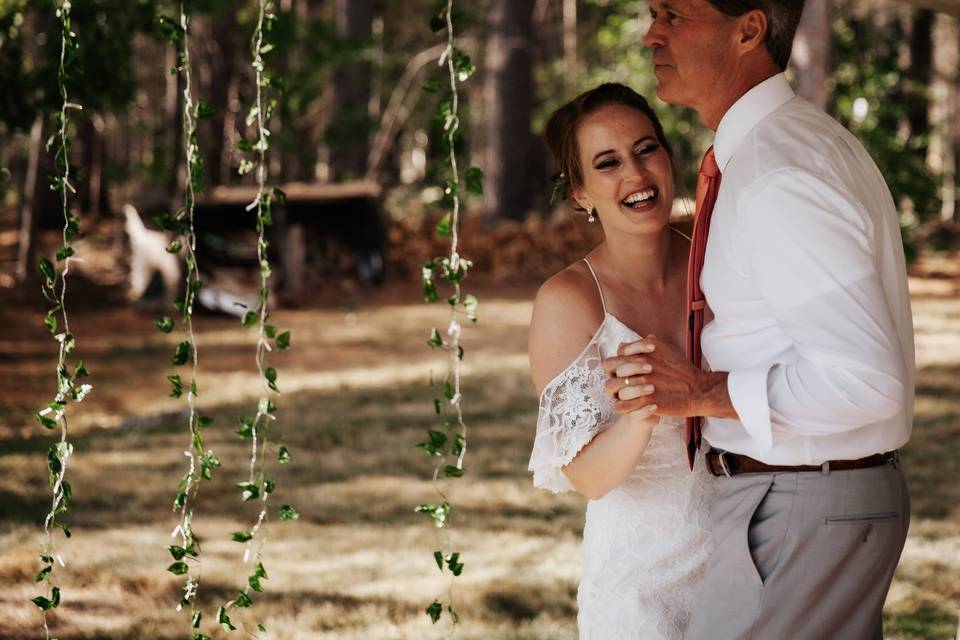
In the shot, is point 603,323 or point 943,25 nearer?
point 603,323

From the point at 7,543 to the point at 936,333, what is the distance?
8576 millimetres

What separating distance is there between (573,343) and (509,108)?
546 inches

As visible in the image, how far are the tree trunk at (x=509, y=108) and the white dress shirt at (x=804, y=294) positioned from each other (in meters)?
14.1

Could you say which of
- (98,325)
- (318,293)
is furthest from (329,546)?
(318,293)

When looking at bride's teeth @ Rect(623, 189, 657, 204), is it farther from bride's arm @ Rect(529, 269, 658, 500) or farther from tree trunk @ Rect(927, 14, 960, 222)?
tree trunk @ Rect(927, 14, 960, 222)

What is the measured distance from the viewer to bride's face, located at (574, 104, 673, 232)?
8.72 feet

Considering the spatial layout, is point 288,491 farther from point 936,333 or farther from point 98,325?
point 936,333

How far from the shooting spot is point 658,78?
2500mm

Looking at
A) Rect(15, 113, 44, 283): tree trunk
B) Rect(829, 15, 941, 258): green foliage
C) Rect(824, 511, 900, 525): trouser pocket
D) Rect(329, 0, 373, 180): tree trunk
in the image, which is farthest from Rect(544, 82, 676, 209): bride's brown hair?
Rect(329, 0, 373, 180): tree trunk

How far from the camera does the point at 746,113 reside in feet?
7.55

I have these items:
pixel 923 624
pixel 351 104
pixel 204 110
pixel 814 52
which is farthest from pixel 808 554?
pixel 351 104

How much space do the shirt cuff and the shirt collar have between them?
1.48 feet

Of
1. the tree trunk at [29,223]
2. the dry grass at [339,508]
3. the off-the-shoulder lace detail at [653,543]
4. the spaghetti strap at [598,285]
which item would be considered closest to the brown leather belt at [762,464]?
the off-the-shoulder lace detail at [653,543]

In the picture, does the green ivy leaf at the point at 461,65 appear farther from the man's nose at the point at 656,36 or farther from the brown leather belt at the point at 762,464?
the brown leather belt at the point at 762,464
